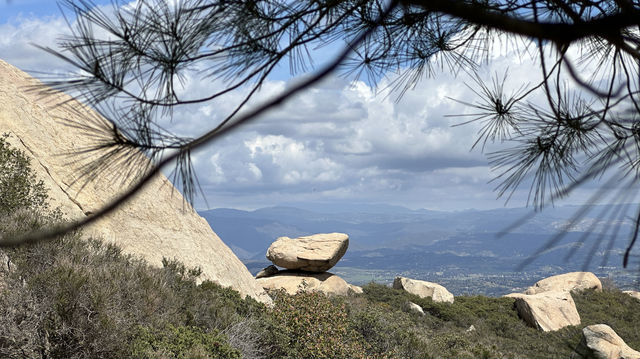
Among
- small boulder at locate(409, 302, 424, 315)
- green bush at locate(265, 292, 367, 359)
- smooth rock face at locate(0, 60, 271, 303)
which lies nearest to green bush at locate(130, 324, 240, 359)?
green bush at locate(265, 292, 367, 359)

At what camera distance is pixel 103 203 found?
9773 millimetres

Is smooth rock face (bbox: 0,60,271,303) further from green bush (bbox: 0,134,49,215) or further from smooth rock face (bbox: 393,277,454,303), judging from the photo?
smooth rock face (bbox: 393,277,454,303)

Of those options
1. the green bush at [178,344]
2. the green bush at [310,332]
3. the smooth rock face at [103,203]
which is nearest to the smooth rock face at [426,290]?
the smooth rock face at [103,203]

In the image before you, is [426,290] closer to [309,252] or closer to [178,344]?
[309,252]

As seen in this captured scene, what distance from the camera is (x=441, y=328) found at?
16.1m

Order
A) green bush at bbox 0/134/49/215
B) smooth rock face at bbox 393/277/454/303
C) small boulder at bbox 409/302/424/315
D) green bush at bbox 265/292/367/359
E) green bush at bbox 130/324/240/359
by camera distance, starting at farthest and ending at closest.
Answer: smooth rock face at bbox 393/277/454/303 < small boulder at bbox 409/302/424/315 < green bush at bbox 0/134/49/215 < green bush at bbox 265/292/367/359 < green bush at bbox 130/324/240/359

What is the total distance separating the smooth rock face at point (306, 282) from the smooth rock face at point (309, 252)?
293mm

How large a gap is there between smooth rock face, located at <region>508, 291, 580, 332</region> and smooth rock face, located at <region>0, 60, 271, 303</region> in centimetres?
1123

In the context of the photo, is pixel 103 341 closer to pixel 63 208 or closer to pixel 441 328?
pixel 63 208

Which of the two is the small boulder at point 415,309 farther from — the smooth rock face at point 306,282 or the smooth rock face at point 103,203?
the smooth rock face at point 103,203

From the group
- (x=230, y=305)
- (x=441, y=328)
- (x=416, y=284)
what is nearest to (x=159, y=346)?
(x=230, y=305)

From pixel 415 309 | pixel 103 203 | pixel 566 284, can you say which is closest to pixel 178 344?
pixel 103 203

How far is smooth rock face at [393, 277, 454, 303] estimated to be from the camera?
20.0m

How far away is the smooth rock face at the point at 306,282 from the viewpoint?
58.2ft
